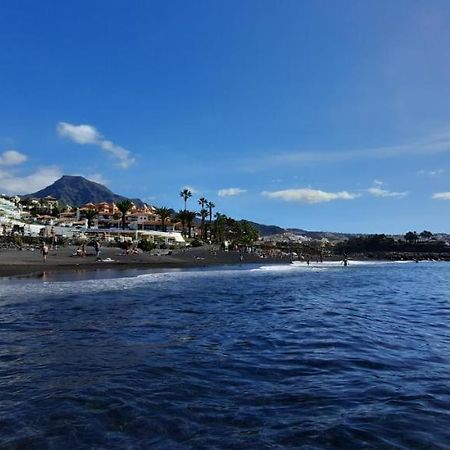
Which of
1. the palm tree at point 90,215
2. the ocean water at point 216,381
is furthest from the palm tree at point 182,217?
the ocean water at point 216,381

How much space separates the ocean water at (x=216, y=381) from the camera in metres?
5.43

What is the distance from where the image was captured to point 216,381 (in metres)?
7.75

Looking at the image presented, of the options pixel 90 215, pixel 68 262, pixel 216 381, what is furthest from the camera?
pixel 90 215

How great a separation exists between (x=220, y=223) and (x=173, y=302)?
13159cm

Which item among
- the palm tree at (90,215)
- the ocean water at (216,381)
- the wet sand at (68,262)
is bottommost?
the ocean water at (216,381)

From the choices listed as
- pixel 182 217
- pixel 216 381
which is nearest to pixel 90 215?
pixel 182 217

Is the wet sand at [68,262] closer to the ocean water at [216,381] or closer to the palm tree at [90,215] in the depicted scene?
the ocean water at [216,381]

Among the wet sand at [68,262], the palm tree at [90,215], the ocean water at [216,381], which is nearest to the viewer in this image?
the ocean water at [216,381]

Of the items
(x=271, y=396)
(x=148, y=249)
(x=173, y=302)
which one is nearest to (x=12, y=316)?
(x=173, y=302)

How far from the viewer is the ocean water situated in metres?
5.43

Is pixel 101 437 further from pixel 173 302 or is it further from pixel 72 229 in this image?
pixel 72 229

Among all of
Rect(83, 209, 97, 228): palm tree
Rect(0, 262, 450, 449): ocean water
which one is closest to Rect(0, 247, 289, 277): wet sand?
Rect(0, 262, 450, 449): ocean water

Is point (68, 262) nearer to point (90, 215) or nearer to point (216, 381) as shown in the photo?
point (216, 381)

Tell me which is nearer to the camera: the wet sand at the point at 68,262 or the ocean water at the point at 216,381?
the ocean water at the point at 216,381
